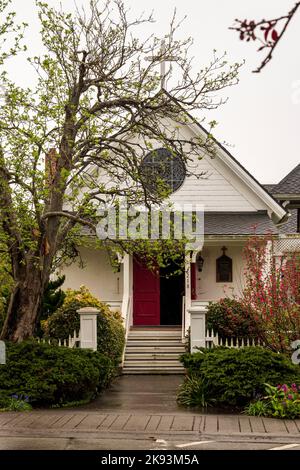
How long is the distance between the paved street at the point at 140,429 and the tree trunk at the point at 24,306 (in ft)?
6.99

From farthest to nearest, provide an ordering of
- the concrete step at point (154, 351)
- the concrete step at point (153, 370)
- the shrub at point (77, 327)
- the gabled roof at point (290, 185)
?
1. the gabled roof at point (290, 185)
2. the concrete step at point (154, 351)
3. the concrete step at point (153, 370)
4. the shrub at point (77, 327)

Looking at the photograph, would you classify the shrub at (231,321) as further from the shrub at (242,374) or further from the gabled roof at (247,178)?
the gabled roof at (247,178)

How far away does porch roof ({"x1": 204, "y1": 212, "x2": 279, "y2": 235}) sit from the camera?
20531mm

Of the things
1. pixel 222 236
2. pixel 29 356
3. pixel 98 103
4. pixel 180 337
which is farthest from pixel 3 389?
pixel 222 236

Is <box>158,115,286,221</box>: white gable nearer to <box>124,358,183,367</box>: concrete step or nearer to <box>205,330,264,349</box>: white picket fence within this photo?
<box>124,358,183,367</box>: concrete step

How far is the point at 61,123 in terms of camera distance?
511 inches

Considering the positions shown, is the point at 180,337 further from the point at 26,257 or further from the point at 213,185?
the point at 26,257

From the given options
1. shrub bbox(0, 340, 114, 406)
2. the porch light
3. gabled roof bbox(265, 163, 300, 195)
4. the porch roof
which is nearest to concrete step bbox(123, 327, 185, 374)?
the porch light

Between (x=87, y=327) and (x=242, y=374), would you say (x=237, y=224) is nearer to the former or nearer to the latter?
(x=87, y=327)

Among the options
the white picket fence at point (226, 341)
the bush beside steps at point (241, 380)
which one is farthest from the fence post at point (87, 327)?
the bush beside steps at point (241, 380)

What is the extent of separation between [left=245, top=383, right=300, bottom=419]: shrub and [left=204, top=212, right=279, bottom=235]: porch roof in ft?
30.2

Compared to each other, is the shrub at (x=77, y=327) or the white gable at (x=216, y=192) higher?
the white gable at (x=216, y=192)

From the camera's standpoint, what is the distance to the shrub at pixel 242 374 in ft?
37.8

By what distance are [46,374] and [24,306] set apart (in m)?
1.93
